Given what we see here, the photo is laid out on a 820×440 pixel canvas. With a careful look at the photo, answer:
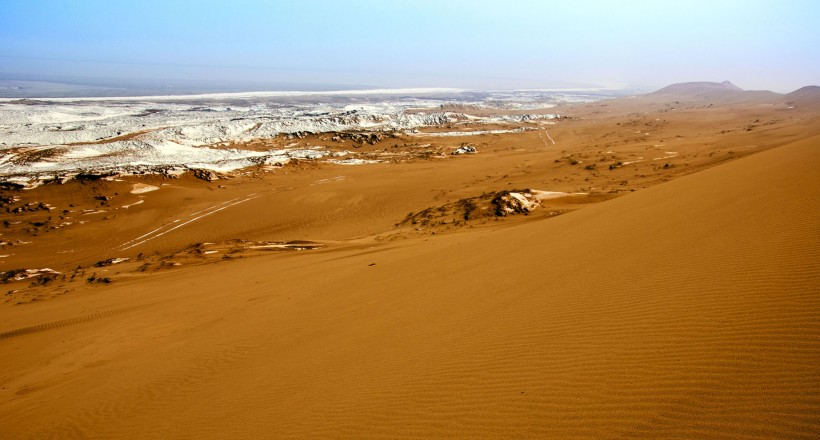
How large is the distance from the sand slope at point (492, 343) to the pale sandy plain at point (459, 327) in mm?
26

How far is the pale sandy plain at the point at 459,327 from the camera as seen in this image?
3.20 metres

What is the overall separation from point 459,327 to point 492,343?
0.79 metres

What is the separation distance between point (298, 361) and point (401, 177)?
19.4 meters

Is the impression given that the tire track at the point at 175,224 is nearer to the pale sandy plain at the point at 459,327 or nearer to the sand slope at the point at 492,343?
the pale sandy plain at the point at 459,327

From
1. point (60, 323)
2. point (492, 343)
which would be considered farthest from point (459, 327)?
point (60, 323)

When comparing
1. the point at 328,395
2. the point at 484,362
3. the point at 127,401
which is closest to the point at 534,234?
the point at 484,362

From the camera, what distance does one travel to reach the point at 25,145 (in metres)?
31.7

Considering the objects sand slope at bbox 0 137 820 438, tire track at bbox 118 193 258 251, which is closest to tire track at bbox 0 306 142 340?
sand slope at bbox 0 137 820 438

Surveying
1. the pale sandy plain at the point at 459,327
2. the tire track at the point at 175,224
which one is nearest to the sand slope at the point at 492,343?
the pale sandy plain at the point at 459,327

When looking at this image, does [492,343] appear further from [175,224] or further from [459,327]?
[175,224]

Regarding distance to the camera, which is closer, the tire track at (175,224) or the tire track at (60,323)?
the tire track at (60,323)

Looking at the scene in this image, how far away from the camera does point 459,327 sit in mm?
5297

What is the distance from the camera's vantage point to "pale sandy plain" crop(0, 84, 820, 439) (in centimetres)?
320

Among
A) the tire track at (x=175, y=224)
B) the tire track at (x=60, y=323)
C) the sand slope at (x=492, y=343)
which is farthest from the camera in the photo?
the tire track at (x=175, y=224)
